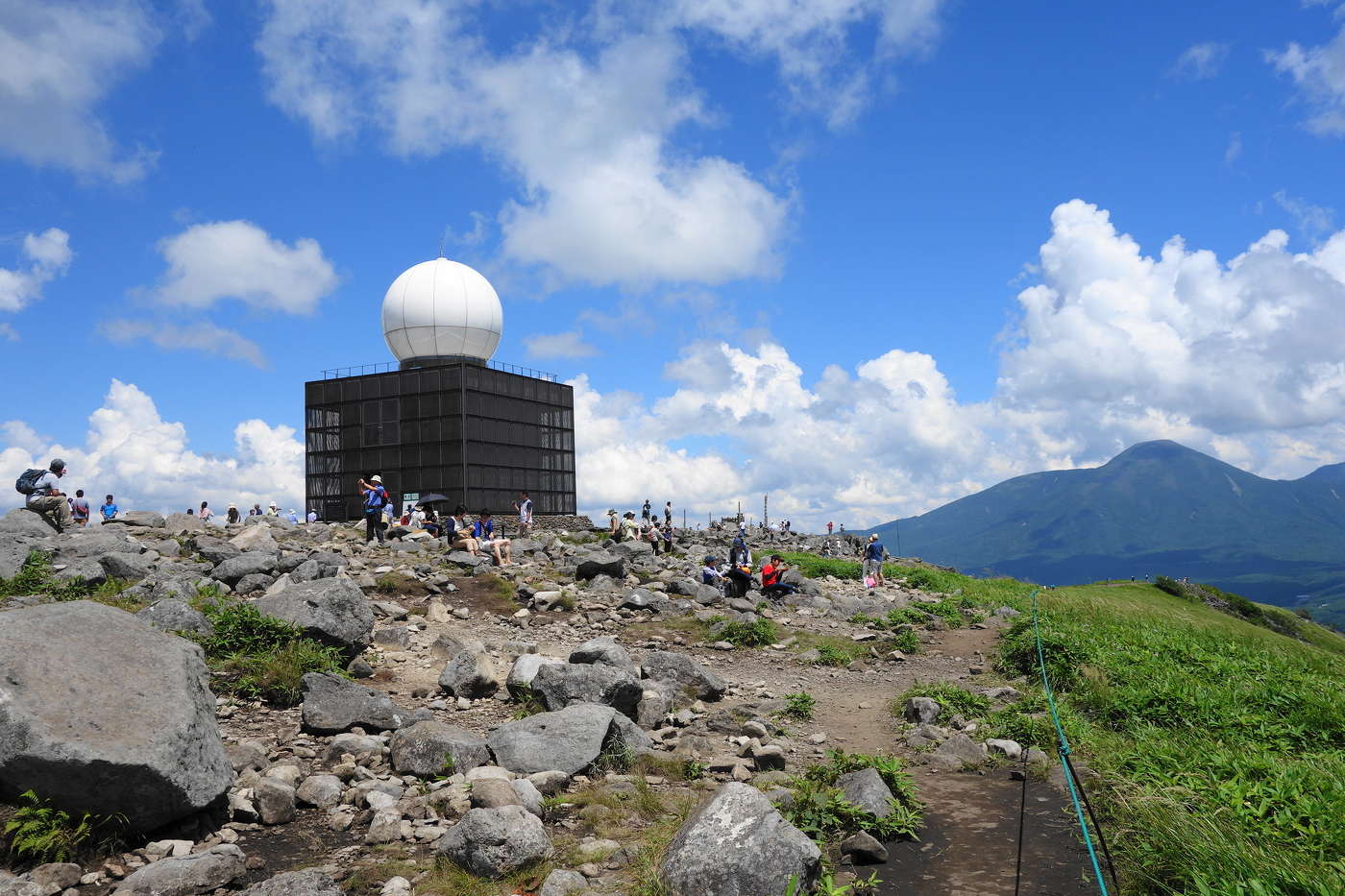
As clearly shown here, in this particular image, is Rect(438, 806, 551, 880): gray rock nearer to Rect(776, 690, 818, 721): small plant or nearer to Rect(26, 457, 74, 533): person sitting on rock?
Rect(776, 690, 818, 721): small plant

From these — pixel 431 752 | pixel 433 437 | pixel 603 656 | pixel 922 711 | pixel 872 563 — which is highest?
pixel 433 437

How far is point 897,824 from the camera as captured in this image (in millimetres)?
6547

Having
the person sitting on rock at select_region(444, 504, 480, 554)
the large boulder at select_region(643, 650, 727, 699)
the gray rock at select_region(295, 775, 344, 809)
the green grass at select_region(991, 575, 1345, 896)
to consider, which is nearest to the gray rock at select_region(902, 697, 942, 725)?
the green grass at select_region(991, 575, 1345, 896)

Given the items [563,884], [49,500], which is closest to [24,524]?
[49,500]

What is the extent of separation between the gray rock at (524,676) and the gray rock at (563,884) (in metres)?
4.35

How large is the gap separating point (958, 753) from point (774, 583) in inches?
464

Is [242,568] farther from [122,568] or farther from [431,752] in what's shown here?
[431,752]

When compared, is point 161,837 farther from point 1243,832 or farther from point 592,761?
point 1243,832

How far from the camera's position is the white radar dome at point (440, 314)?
51.8 metres

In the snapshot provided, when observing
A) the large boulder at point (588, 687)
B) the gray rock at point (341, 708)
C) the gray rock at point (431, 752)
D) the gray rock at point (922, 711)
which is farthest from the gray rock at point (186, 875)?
the gray rock at point (922, 711)

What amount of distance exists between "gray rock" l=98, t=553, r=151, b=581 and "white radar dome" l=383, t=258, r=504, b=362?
→ 1537 inches

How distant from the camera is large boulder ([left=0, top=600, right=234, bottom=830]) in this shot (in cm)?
548

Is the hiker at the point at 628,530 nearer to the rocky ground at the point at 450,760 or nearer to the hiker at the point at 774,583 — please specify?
the hiker at the point at 774,583

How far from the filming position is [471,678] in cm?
1019
